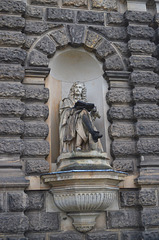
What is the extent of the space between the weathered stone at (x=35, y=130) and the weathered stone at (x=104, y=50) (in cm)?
219

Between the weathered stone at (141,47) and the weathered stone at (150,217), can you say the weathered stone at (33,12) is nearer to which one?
the weathered stone at (141,47)

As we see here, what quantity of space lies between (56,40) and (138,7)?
228 centimetres

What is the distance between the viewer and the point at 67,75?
7.60 meters

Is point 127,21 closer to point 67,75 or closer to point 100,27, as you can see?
point 100,27

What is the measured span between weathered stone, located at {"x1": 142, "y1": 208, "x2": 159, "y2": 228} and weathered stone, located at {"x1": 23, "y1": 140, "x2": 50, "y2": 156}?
2253 mm

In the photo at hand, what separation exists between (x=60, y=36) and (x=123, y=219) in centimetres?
423

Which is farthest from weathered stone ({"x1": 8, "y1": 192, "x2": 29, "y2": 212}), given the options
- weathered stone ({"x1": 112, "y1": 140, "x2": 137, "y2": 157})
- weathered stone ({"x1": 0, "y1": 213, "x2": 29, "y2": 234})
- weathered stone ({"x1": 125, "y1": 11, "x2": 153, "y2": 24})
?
weathered stone ({"x1": 125, "y1": 11, "x2": 153, "y2": 24})

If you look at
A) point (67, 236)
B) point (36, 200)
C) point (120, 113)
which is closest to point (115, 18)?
point (120, 113)

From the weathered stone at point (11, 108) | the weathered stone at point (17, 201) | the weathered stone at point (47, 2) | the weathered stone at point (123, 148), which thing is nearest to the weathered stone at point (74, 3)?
A: the weathered stone at point (47, 2)

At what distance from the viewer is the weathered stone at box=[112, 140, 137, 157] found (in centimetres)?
645

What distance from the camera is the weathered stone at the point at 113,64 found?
7117 millimetres

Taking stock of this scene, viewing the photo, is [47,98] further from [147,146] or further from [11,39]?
[147,146]

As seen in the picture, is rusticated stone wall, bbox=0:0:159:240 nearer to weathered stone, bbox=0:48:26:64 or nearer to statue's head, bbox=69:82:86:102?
weathered stone, bbox=0:48:26:64

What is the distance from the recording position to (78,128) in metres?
6.29
